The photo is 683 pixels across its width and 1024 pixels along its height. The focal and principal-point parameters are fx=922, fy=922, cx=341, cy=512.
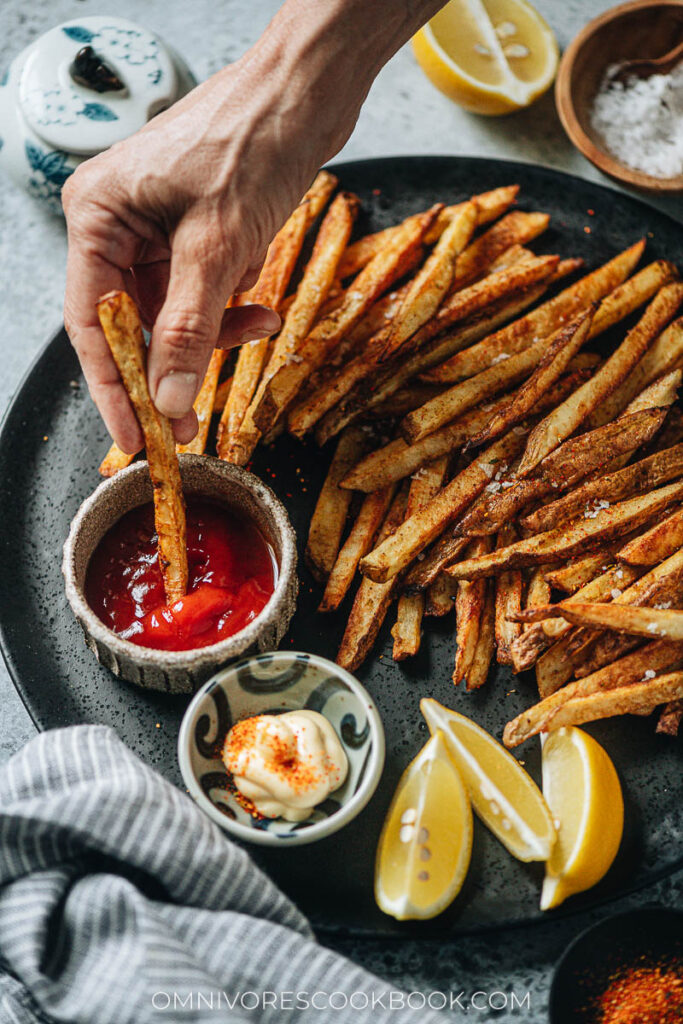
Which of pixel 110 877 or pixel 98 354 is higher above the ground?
pixel 98 354

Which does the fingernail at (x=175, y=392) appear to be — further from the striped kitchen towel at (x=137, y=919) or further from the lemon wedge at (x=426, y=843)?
the lemon wedge at (x=426, y=843)

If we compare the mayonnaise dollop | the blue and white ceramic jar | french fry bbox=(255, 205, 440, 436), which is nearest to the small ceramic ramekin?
the mayonnaise dollop

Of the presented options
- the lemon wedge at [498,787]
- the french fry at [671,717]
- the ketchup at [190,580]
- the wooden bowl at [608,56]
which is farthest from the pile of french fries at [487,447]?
the wooden bowl at [608,56]

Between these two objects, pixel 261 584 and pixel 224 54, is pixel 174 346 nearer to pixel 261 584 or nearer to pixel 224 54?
pixel 261 584

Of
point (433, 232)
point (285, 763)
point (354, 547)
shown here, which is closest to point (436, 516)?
point (354, 547)

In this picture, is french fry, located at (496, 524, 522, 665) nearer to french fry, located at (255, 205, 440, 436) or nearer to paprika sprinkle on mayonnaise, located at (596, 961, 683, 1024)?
french fry, located at (255, 205, 440, 436)

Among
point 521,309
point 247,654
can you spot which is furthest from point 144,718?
point 521,309

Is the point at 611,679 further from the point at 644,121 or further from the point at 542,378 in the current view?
the point at 644,121
